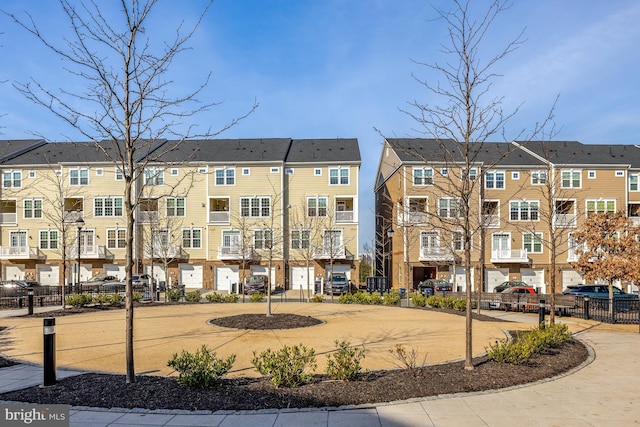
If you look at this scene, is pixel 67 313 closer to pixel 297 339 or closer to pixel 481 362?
pixel 297 339

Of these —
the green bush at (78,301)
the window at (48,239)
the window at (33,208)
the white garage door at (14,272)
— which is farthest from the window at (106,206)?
the green bush at (78,301)

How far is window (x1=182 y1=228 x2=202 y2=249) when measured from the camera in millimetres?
42281

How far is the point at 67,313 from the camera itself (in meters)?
19.6

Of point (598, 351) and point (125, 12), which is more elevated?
point (125, 12)

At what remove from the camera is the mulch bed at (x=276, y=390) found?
6711mm

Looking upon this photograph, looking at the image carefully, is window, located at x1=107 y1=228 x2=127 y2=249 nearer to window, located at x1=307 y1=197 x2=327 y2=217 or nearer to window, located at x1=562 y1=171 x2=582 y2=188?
window, located at x1=307 y1=197 x2=327 y2=217

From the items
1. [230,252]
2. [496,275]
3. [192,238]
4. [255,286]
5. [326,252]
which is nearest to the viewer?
[255,286]

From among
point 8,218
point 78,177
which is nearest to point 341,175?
point 78,177

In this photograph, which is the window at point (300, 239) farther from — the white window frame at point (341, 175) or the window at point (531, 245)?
the window at point (531, 245)

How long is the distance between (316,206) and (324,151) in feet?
18.9

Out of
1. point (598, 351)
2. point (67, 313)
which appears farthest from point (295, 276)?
point (598, 351)

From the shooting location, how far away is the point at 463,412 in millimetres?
6418

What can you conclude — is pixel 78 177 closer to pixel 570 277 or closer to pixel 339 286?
pixel 339 286

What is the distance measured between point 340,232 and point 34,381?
1331 inches
